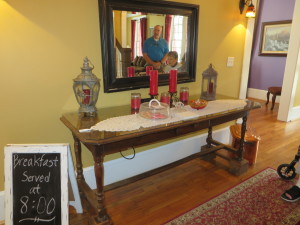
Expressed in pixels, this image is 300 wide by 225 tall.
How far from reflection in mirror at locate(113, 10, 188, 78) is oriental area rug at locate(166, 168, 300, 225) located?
1.29 m

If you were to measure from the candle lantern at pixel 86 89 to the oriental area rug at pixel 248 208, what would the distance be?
1.08 m

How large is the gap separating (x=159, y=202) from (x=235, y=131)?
1.33 meters

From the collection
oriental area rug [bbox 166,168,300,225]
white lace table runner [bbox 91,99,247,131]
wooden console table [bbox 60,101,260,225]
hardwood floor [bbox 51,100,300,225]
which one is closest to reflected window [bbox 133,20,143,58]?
wooden console table [bbox 60,101,260,225]

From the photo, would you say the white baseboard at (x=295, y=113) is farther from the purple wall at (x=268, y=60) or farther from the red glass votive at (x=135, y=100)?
the red glass votive at (x=135, y=100)

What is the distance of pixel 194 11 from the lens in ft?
7.44

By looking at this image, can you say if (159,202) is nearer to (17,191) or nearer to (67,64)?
(17,191)

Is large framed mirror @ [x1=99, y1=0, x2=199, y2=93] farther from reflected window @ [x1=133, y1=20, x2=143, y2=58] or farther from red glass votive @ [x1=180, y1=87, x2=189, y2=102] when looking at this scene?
red glass votive @ [x1=180, y1=87, x2=189, y2=102]

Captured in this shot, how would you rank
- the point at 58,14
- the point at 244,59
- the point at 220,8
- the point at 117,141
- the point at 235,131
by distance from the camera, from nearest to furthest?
the point at 117,141 < the point at 58,14 < the point at 220,8 < the point at 235,131 < the point at 244,59

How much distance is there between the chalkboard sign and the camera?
1377 mm

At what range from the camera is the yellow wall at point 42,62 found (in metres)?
1.51

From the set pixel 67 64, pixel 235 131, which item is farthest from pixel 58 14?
pixel 235 131

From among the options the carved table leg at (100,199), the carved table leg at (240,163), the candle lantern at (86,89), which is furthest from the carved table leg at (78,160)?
the carved table leg at (240,163)

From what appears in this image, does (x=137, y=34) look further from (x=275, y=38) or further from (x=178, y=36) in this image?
(x=275, y=38)

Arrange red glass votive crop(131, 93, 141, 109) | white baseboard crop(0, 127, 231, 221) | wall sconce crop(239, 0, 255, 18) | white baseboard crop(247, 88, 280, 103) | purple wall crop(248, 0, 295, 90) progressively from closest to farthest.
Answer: red glass votive crop(131, 93, 141, 109), white baseboard crop(0, 127, 231, 221), wall sconce crop(239, 0, 255, 18), purple wall crop(248, 0, 295, 90), white baseboard crop(247, 88, 280, 103)
